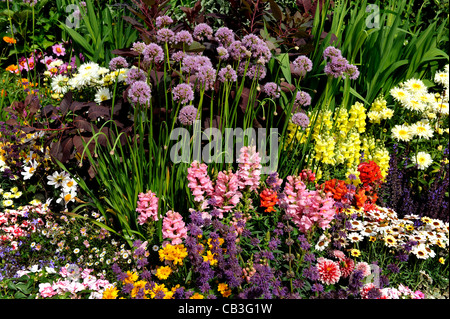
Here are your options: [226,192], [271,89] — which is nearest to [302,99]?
[271,89]

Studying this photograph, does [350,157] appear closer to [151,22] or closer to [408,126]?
[408,126]

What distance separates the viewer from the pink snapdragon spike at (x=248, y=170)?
2.47m

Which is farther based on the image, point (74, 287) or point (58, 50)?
point (58, 50)

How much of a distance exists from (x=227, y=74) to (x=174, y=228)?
3.28 feet

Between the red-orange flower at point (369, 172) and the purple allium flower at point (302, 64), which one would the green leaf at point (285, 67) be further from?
the red-orange flower at point (369, 172)

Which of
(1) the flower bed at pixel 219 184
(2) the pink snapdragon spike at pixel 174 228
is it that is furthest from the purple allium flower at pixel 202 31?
(2) the pink snapdragon spike at pixel 174 228

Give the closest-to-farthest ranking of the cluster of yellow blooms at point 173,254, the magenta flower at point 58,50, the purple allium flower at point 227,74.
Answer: the cluster of yellow blooms at point 173,254 → the purple allium flower at point 227,74 → the magenta flower at point 58,50

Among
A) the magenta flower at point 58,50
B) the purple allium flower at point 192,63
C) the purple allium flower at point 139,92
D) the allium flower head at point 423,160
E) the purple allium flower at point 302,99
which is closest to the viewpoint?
the purple allium flower at point 139,92

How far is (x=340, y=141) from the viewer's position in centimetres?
309

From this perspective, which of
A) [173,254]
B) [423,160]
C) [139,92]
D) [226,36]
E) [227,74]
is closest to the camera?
[173,254]

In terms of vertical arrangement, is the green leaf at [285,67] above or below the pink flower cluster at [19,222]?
above

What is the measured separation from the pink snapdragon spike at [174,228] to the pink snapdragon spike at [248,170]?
459 mm

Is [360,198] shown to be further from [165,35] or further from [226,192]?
[165,35]

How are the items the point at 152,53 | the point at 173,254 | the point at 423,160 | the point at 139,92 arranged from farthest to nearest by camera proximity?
the point at 423,160 < the point at 152,53 < the point at 139,92 < the point at 173,254
